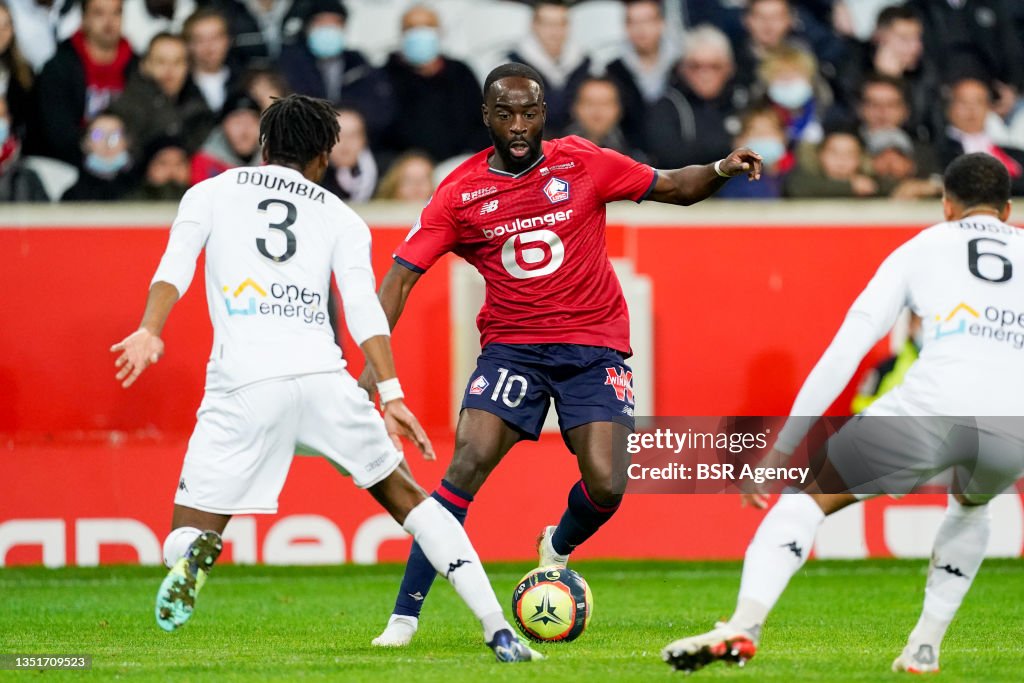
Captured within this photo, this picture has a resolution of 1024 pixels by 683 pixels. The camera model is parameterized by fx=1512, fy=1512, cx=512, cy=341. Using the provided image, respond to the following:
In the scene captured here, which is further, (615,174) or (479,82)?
(479,82)

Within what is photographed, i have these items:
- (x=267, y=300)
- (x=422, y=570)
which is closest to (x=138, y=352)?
(x=267, y=300)

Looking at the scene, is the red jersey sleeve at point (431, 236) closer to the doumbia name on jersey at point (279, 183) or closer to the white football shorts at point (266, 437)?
the doumbia name on jersey at point (279, 183)

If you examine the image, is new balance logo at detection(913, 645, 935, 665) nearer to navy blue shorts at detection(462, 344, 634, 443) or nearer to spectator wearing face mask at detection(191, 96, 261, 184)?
navy blue shorts at detection(462, 344, 634, 443)

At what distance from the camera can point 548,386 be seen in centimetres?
688

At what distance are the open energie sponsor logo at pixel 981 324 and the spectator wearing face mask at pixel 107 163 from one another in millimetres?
8174

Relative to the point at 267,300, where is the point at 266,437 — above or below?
below

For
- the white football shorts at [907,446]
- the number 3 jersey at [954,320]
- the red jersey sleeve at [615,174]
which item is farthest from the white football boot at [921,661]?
the red jersey sleeve at [615,174]

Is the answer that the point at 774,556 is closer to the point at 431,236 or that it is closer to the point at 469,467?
the point at 469,467

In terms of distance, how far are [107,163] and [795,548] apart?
832cm

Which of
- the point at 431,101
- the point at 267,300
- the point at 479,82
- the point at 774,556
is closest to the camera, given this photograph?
the point at 774,556

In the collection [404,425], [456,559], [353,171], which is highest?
[404,425]

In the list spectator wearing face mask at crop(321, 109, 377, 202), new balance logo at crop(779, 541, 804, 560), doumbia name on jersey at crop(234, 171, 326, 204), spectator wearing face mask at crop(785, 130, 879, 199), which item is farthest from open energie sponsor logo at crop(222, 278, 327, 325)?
spectator wearing face mask at crop(785, 130, 879, 199)

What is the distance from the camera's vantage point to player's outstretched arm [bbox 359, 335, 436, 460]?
5.25 meters

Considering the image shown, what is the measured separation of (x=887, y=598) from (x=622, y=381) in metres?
2.93
